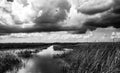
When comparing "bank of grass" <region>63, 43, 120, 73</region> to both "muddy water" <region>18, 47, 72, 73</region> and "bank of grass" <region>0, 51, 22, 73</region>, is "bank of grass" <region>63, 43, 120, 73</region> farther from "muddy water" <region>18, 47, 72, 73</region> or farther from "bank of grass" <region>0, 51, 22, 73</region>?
"bank of grass" <region>0, 51, 22, 73</region>

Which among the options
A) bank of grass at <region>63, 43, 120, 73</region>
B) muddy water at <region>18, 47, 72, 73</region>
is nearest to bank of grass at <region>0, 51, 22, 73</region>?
muddy water at <region>18, 47, 72, 73</region>

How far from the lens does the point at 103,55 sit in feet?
43.0

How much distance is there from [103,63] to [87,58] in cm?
277

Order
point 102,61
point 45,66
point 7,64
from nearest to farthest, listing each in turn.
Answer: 1. point 102,61
2. point 7,64
3. point 45,66

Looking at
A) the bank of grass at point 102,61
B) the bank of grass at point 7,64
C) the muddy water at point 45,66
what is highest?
the bank of grass at point 102,61

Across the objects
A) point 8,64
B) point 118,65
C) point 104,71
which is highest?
point 118,65

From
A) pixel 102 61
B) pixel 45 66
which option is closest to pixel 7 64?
pixel 45 66

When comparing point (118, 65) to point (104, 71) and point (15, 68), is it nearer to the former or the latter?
point (104, 71)

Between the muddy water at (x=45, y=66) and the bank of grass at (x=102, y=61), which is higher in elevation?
the bank of grass at (x=102, y=61)

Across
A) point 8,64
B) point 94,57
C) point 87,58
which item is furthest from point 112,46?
point 8,64

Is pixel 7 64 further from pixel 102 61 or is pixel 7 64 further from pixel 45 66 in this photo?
pixel 102 61

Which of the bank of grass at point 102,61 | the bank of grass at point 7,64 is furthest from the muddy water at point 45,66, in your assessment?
the bank of grass at point 102,61

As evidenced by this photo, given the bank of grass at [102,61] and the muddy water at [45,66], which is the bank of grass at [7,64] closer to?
the muddy water at [45,66]

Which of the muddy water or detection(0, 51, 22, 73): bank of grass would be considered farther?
the muddy water
